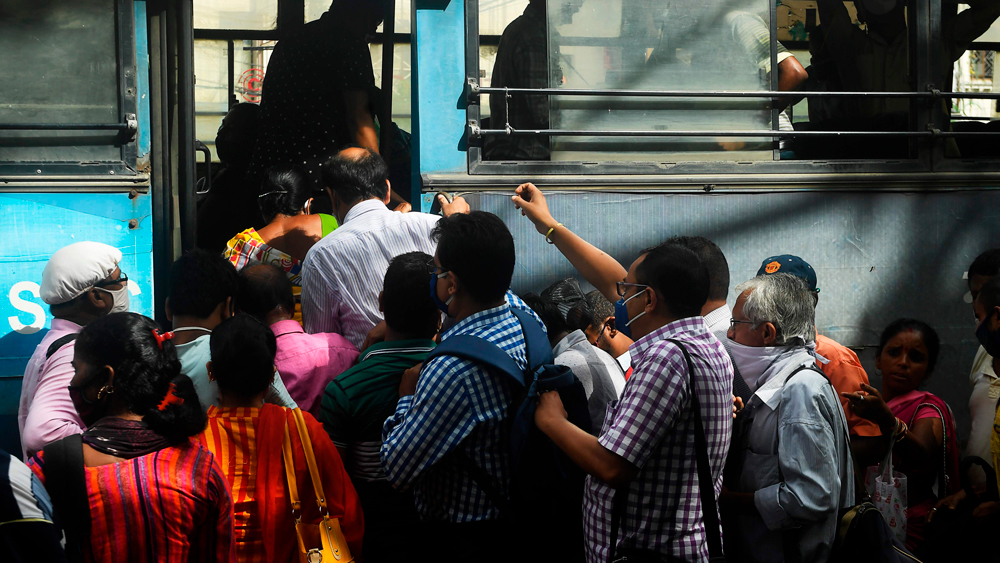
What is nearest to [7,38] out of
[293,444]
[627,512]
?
[293,444]

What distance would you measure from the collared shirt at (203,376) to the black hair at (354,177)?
3.57ft

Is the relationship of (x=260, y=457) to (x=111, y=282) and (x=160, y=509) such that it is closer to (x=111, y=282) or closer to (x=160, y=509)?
(x=160, y=509)

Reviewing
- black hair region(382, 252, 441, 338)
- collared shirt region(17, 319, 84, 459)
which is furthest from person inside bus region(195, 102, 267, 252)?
black hair region(382, 252, 441, 338)

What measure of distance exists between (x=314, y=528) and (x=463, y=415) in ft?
1.91

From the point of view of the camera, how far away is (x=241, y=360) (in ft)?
8.18

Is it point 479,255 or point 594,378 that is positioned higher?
point 479,255

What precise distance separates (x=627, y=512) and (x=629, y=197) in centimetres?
210

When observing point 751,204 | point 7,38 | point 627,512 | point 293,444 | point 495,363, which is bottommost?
point 627,512

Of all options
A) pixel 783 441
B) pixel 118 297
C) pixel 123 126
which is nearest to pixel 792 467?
pixel 783 441

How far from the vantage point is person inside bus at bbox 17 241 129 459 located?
8.71 ft

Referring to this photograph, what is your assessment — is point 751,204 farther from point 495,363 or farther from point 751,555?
point 495,363

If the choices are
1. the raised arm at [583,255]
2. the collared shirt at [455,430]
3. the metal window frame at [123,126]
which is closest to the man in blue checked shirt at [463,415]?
the collared shirt at [455,430]

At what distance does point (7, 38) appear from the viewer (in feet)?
11.7

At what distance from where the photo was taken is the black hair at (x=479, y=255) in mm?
2482
